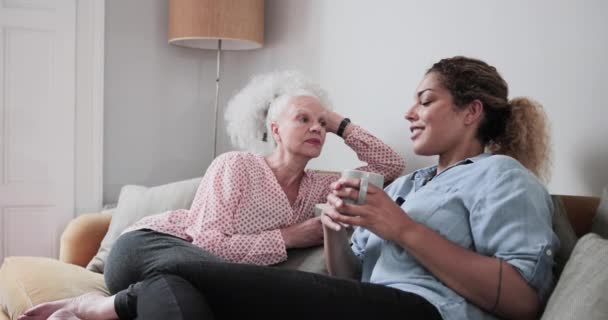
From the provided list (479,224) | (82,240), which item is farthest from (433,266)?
(82,240)

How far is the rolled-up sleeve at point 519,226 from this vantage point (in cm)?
131

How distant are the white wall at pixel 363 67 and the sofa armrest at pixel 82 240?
866mm

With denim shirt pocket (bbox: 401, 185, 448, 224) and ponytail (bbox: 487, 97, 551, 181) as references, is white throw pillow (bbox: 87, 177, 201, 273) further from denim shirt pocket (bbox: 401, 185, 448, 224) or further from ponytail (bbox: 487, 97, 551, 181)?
ponytail (bbox: 487, 97, 551, 181)

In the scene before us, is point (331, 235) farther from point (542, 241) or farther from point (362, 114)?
point (362, 114)

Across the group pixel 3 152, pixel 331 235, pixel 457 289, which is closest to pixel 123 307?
pixel 331 235

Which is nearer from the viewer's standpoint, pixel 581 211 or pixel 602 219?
pixel 602 219

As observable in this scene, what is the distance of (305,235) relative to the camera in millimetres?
2014

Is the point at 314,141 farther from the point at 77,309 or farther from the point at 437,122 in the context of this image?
the point at 77,309

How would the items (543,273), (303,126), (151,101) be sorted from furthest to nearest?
1. (151,101)
2. (303,126)
3. (543,273)

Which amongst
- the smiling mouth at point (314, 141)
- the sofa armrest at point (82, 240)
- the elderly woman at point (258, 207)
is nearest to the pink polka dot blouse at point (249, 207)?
the elderly woman at point (258, 207)

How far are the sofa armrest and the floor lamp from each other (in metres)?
1.00

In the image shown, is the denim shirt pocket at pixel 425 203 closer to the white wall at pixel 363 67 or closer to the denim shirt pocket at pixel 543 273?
the denim shirt pocket at pixel 543 273

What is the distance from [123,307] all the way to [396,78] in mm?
→ 1435

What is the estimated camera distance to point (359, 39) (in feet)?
9.16
